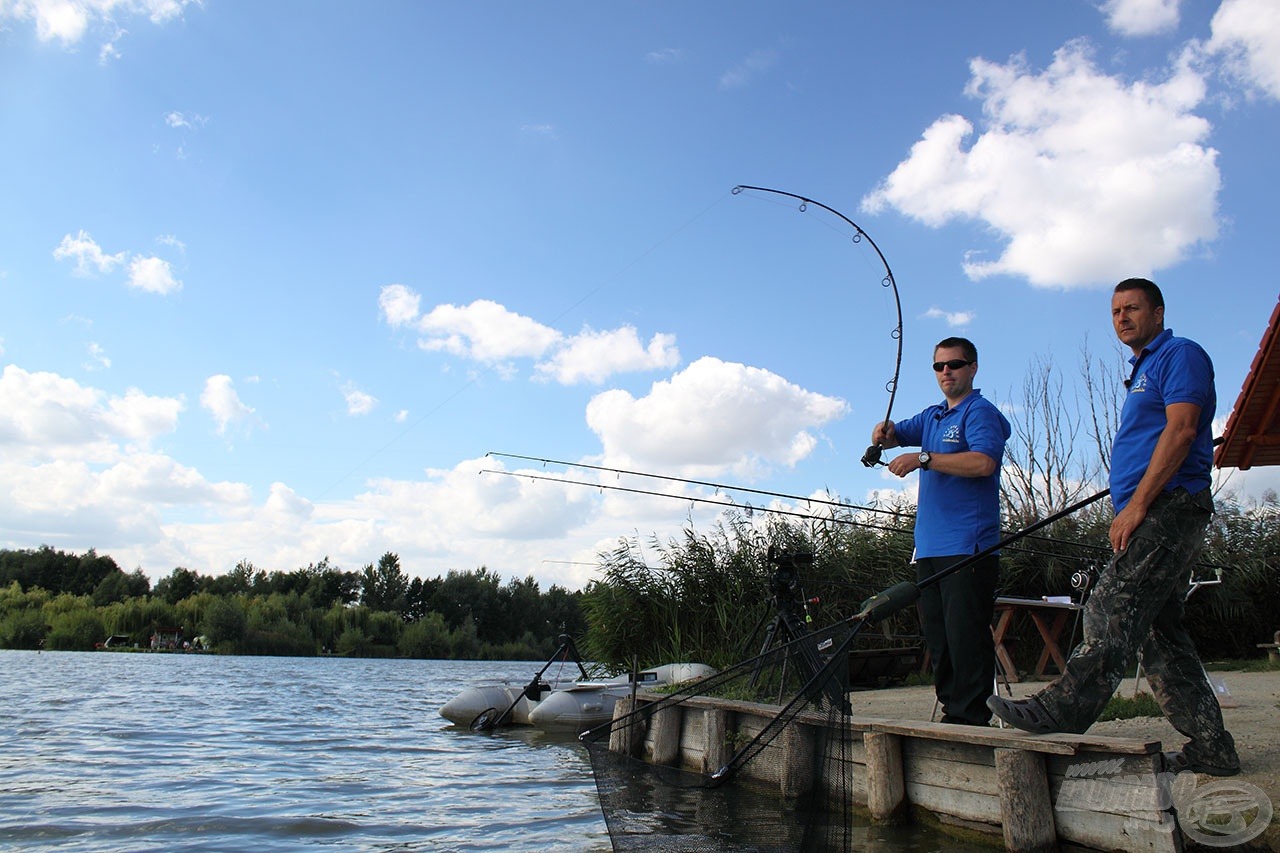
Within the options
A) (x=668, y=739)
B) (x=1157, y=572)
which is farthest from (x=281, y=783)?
(x=1157, y=572)

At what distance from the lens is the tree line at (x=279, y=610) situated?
5059cm

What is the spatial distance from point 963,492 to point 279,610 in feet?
182

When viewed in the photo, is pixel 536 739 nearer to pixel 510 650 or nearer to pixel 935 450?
pixel 935 450

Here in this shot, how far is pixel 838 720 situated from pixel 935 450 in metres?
1.40

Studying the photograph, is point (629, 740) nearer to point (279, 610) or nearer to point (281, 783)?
point (281, 783)

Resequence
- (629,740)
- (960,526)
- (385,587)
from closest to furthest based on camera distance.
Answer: (960,526) < (629,740) < (385,587)

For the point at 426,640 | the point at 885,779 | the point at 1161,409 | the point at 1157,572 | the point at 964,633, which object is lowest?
the point at 426,640

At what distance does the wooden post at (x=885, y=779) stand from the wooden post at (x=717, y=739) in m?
1.75

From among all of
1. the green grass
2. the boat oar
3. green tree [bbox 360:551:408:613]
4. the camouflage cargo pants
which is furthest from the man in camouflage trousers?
green tree [bbox 360:551:408:613]

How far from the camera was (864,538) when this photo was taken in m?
12.2

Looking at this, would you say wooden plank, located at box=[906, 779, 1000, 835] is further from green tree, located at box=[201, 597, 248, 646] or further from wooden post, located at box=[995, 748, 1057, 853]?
green tree, located at box=[201, 597, 248, 646]

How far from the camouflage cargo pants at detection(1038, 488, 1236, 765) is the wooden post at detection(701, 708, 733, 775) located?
123 inches

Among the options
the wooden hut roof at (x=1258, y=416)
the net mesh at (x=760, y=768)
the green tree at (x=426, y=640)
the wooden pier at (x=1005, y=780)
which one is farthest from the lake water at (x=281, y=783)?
the green tree at (x=426, y=640)

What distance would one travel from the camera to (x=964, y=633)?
3.98 meters
